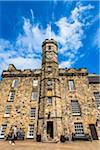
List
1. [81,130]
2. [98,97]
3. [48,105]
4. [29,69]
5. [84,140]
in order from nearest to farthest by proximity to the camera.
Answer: [84,140], [81,130], [48,105], [98,97], [29,69]

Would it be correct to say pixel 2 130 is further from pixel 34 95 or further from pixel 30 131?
pixel 34 95

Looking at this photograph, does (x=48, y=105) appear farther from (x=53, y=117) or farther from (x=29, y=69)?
(x=29, y=69)

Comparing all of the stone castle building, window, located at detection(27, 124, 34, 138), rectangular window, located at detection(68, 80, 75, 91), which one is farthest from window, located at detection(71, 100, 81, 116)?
window, located at detection(27, 124, 34, 138)

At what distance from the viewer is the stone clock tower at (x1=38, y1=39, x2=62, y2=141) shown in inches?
873

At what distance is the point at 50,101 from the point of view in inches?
977

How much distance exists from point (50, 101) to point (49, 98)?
0.56 meters

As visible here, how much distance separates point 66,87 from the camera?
27.3m

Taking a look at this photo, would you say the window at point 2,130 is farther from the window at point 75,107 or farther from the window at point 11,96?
the window at point 75,107

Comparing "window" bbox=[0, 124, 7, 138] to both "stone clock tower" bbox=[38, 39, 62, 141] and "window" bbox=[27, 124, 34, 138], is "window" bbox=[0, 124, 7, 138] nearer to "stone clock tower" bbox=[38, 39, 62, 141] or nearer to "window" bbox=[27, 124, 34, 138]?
"window" bbox=[27, 124, 34, 138]

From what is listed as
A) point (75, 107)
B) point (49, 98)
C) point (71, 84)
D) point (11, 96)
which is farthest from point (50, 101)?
point (11, 96)

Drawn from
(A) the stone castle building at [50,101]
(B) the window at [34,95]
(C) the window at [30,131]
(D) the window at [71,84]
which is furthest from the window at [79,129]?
(B) the window at [34,95]

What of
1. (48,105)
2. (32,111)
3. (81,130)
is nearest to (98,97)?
(81,130)

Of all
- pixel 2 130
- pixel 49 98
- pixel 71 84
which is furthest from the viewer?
pixel 71 84

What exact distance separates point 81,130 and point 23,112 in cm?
880
